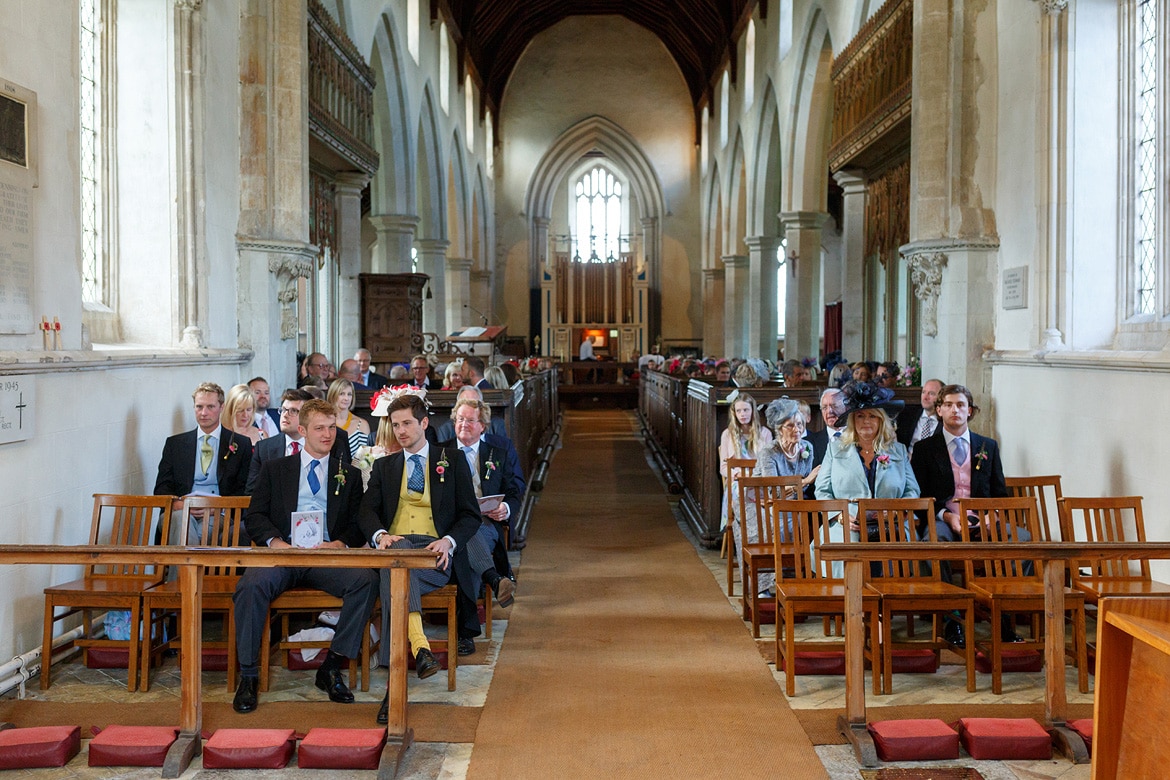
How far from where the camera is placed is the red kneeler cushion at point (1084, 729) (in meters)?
3.33

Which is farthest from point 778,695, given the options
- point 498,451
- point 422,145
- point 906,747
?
point 422,145

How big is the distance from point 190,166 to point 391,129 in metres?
7.85

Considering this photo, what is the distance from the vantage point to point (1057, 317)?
251 inches

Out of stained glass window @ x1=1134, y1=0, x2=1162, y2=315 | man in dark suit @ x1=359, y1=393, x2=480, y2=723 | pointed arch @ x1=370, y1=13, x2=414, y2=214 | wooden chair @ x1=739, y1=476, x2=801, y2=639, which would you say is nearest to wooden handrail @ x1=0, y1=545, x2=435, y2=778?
man in dark suit @ x1=359, y1=393, x2=480, y2=723

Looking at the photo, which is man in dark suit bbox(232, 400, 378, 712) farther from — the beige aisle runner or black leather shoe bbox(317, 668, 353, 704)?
the beige aisle runner

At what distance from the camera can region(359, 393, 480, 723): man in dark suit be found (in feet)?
13.8

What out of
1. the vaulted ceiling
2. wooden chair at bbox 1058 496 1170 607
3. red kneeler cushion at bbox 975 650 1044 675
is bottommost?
red kneeler cushion at bbox 975 650 1044 675

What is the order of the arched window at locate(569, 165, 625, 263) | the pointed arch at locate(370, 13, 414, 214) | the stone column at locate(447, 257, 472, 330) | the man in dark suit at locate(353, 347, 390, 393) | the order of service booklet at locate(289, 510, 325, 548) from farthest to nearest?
the arched window at locate(569, 165, 625, 263), the stone column at locate(447, 257, 472, 330), the pointed arch at locate(370, 13, 414, 214), the man in dark suit at locate(353, 347, 390, 393), the order of service booklet at locate(289, 510, 325, 548)

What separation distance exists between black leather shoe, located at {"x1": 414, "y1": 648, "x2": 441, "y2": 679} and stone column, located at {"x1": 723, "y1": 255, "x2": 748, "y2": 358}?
1665 cm

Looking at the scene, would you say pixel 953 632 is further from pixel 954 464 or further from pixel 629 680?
pixel 629 680

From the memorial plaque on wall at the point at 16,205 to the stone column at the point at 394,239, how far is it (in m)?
9.97

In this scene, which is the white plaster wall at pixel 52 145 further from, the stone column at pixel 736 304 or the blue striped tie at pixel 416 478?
the stone column at pixel 736 304

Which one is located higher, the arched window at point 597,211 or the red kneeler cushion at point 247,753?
the arched window at point 597,211

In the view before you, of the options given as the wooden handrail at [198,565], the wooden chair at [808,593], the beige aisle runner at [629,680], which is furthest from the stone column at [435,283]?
the wooden handrail at [198,565]
